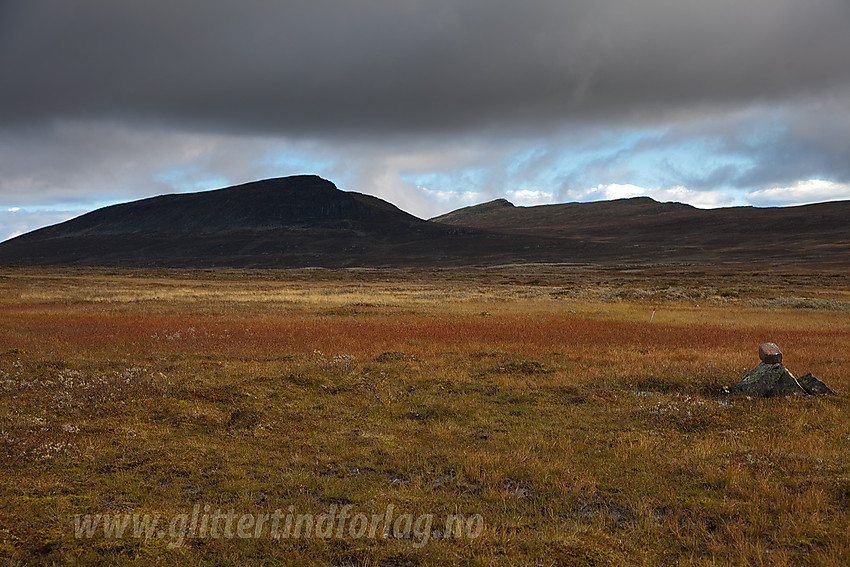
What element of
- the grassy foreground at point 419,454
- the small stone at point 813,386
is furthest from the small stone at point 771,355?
the grassy foreground at point 419,454

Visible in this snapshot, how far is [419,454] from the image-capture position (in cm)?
965

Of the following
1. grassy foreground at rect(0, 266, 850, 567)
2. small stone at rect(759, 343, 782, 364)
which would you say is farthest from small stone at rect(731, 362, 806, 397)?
grassy foreground at rect(0, 266, 850, 567)

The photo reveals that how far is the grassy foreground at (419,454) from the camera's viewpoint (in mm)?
6551

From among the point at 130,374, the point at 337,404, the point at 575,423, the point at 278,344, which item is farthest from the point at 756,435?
the point at 278,344

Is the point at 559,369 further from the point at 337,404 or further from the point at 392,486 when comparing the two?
the point at 392,486

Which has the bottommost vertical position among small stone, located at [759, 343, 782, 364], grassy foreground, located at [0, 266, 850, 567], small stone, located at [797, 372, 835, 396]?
small stone, located at [797, 372, 835, 396]

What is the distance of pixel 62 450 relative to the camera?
367 inches

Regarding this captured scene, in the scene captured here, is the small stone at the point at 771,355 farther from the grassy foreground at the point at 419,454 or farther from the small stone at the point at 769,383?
the grassy foreground at the point at 419,454

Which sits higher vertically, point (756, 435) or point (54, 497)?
point (54, 497)

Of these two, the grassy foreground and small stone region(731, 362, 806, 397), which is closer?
the grassy foreground

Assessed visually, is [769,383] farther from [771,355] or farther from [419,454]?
[419,454]

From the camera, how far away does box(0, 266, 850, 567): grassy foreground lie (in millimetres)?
6551

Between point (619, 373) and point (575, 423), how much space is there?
5.41m

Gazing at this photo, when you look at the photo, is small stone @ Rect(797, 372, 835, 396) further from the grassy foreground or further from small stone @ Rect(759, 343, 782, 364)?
small stone @ Rect(759, 343, 782, 364)
